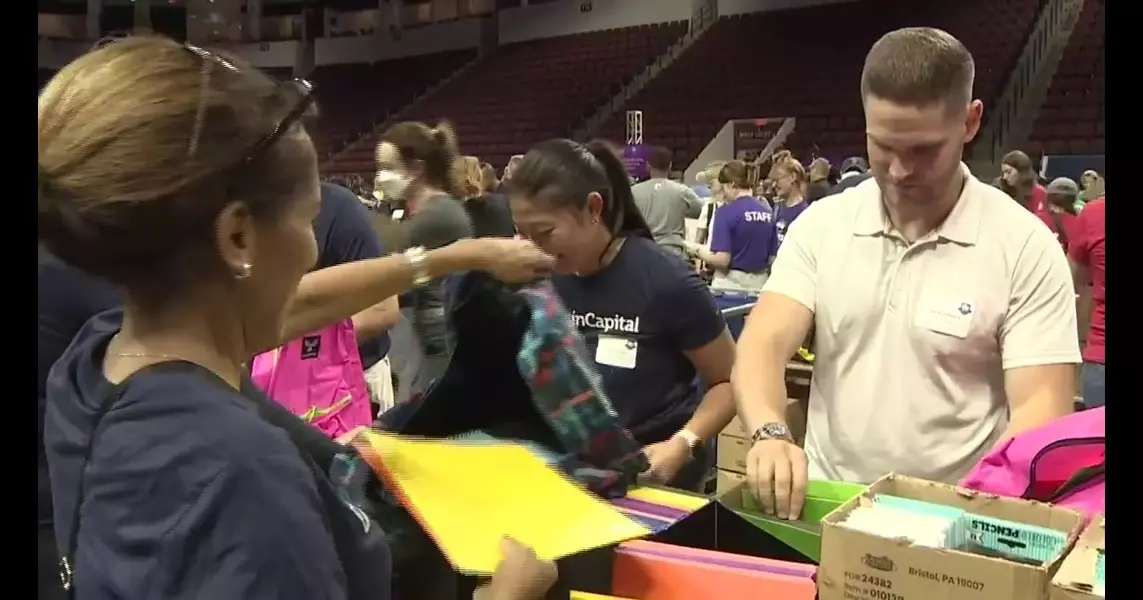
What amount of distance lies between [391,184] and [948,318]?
2.11 meters

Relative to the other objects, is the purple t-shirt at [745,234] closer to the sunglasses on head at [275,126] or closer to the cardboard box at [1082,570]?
the cardboard box at [1082,570]

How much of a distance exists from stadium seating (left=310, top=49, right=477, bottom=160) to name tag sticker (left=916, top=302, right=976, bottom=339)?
16.3 metres

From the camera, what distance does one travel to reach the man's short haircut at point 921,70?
4.98 ft

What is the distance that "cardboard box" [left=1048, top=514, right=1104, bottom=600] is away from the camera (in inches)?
33.7

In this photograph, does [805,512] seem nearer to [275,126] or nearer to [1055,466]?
[1055,466]

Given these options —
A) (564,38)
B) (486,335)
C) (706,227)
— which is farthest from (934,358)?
(564,38)

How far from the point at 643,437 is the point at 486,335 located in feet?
2.48

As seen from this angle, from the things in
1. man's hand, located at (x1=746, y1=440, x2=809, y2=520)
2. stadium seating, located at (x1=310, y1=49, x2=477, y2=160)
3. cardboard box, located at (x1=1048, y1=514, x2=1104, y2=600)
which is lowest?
man's hand, located at (x1=746, y1=440, x2=809, y2=520)

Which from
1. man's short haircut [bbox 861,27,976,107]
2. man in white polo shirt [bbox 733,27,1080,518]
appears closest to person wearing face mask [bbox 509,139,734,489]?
man in white polo shirt [bbox 733,27,1080,518]

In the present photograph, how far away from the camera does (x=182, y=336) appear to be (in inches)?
32.4

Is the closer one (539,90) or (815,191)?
(815,191)

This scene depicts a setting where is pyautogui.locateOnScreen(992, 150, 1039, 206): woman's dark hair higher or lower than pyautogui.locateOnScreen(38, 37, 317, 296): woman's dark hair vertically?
higher

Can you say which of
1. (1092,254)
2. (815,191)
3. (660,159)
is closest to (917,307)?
(1092,254)

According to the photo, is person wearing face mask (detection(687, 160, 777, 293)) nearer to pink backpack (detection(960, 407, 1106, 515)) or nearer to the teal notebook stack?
pink backpack (detection(960, 407, 1106, 515))
